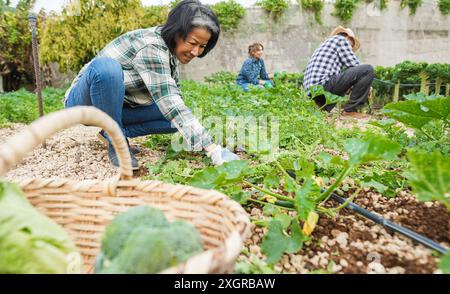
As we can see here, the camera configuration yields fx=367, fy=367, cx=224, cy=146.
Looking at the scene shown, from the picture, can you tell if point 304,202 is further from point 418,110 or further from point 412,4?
point 412,4

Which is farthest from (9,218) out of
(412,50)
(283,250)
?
(412,50)

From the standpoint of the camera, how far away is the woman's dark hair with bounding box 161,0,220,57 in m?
2.12

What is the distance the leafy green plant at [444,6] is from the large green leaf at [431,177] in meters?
13.2

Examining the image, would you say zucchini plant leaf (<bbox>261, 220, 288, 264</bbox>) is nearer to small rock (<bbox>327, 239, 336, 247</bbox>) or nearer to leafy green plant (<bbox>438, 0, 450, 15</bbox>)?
small rock (<bbox>327, 239, 336, 247</bbox>)

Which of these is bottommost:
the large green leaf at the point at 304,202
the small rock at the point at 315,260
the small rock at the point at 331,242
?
the small rock at the point at 315,260

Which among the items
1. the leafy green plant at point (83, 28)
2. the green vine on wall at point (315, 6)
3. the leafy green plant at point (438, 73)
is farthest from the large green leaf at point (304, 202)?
the green vine on wall at point (315, 6)

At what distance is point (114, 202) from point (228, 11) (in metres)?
10.2

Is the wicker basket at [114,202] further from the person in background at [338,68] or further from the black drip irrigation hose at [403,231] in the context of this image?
the person in background at [338,68]

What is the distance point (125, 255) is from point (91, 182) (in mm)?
517

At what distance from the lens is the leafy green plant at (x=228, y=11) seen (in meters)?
10.6

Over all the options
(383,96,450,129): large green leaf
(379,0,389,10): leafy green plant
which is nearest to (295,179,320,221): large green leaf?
(383,96,450,129): large green leaf

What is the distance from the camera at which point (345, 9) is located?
11188 millimetres

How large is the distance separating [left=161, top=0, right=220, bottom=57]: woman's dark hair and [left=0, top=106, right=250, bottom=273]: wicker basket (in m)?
1.18
